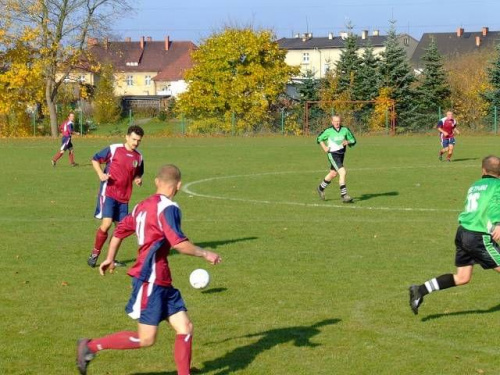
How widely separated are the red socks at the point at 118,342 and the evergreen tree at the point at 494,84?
54.3 meters

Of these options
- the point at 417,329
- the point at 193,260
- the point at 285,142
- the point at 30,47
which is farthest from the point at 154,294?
the point at 30,47

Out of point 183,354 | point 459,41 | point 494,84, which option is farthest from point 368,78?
point 459,41

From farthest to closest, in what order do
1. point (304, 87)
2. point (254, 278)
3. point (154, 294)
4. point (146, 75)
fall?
point (146, 75), point (304, 87), point (254, 278), point (154, 294)

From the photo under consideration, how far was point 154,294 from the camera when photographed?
7.32 m

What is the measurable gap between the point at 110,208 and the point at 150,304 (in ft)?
20.2

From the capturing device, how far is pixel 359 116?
5903 cm

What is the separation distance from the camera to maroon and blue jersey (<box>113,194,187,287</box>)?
23.6 ft

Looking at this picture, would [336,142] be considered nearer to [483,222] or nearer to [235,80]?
[483,222]

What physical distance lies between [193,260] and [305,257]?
5.49 feet

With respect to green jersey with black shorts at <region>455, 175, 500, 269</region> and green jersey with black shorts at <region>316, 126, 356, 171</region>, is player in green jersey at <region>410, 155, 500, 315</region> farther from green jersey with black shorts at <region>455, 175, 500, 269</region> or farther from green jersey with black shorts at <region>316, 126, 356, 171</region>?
green jersey with black shorts at <region>316, 126, 356, 171</region>

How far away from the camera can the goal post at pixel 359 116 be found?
58.5m

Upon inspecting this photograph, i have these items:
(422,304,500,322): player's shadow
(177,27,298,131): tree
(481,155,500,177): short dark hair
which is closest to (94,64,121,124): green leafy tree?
(177,27,298,131): tree

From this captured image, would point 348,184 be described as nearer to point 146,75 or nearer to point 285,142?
point 285,142

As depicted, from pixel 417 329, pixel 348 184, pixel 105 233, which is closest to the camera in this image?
pixel 417 329
